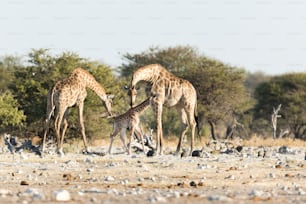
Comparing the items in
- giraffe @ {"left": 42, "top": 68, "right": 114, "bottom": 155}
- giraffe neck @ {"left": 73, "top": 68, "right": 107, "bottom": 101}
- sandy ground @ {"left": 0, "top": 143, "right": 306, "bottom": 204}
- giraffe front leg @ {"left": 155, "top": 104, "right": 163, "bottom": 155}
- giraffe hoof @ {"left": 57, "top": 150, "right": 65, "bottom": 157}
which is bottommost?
sandy ground @ {"left": 0, "top": 143, "right": 306, "bottom": 204}

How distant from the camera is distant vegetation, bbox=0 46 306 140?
83.5 ft

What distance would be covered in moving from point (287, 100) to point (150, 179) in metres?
26.3

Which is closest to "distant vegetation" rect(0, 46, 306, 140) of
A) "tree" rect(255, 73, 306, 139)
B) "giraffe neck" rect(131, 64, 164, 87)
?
"tree" rect(255, 73, 306, 139)

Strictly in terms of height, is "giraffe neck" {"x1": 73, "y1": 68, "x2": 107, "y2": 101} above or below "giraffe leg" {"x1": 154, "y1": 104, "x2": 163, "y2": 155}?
above

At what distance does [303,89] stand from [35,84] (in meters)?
18.4

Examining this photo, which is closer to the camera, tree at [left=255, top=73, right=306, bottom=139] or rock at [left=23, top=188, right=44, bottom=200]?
rock at [left=23, top=188, right=44, bottom=200]

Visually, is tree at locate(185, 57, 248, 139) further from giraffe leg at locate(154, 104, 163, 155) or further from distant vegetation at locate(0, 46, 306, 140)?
giraffe leg at locate(154, 104, 163, 155)

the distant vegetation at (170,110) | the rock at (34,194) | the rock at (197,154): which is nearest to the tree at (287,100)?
the distant vegetation at (170,110)

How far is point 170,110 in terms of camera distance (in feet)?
113

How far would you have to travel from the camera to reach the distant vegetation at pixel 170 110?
25.5m

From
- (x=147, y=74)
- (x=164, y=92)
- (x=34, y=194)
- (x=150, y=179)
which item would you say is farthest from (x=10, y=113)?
(x=34, y=194)

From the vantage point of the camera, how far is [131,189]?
429 inches

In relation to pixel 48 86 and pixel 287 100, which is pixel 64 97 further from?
pixel 287 100

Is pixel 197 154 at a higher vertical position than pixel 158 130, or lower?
lower
